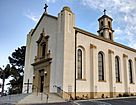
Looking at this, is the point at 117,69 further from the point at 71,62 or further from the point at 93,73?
the point at 71,62

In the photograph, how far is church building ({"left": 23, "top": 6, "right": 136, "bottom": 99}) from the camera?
22.8 metres

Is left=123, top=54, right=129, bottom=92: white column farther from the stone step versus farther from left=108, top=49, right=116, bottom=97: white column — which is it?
the stone step

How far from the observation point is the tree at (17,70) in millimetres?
38625

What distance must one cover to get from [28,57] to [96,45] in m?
10.6

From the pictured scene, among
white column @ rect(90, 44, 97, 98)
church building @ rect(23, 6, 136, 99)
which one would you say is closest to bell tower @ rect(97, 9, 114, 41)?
church building @ rect(23, 6, 136, 99)

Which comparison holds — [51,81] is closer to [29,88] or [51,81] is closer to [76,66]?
[76,66]

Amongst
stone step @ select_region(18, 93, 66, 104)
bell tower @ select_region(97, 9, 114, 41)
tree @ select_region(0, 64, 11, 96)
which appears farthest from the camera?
bell tower @ select_region(97, 9, 114, 41)

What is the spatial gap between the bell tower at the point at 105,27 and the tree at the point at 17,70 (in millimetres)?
16303

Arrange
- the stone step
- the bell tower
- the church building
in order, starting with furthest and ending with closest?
the bell tower < the church building < the stone step

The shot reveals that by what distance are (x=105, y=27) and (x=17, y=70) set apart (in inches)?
758

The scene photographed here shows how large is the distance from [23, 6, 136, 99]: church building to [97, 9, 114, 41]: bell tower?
303 inches

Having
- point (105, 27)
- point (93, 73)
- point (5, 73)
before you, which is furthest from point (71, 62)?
point (5, 73)

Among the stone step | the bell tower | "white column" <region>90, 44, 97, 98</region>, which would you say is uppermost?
the bell tower

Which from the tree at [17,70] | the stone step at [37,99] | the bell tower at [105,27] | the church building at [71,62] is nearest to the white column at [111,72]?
the church building at [71,62]
